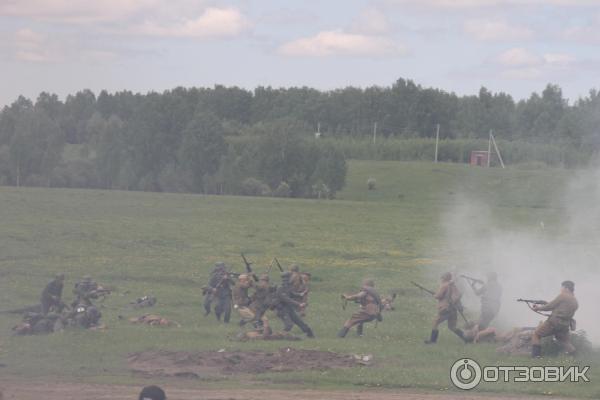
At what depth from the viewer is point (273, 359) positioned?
23.2m

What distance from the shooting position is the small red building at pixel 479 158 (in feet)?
323

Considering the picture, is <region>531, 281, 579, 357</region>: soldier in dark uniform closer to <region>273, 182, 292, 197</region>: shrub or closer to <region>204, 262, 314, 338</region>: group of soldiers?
<region>204, 262, 314, 338</region>: group of soldiers

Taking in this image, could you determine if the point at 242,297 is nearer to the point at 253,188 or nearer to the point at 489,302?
the point at 489,302

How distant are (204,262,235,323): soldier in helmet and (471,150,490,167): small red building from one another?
225 ft

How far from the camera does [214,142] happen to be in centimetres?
10338

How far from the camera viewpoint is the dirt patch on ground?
22375 millimetres

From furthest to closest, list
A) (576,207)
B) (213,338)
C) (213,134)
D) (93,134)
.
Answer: (93,134)
(213,134)
(576,207)
(213,338)

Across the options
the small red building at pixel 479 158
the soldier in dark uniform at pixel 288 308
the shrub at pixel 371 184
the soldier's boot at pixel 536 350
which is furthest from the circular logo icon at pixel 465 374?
the shrub at pixel 371 184

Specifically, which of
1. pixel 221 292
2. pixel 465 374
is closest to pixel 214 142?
pixel 221 292

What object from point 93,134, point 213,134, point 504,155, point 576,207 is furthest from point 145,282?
point 93,134

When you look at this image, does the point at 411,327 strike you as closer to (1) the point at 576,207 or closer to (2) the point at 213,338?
(2) the point at 213,338

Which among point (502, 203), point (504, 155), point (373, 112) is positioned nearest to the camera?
point (504, 155)

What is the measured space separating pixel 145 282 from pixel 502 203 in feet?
125
